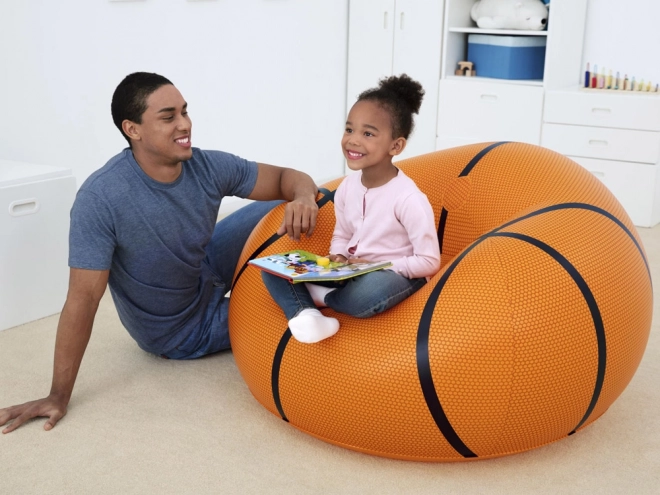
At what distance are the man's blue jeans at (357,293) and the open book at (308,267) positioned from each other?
0.03 metres

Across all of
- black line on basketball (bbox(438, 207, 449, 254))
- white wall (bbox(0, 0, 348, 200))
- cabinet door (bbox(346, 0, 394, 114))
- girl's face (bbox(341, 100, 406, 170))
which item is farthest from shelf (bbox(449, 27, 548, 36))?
girl's face (bbox(341, 100, 406, 170))

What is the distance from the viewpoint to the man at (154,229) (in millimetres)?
2084

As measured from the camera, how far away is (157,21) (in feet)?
11.7

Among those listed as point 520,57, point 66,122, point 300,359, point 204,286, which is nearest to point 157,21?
point 66,122

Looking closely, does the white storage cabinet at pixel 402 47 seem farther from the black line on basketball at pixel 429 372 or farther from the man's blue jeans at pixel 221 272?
the black line on basketball at pixel 429 372

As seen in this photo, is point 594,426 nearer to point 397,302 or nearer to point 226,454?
point 397,302

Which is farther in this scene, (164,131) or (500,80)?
(500,80)

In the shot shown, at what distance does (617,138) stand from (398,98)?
2.25 metres

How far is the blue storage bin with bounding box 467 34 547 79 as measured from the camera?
167 inches

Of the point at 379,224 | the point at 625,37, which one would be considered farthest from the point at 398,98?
the point at 625,37

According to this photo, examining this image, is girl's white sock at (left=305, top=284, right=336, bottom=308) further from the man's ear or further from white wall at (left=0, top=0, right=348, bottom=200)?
white wall at (left=0, top=0, right=348, bottom=200)

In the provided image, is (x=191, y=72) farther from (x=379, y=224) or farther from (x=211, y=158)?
(x=379, y=224)

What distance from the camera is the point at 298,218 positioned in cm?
219

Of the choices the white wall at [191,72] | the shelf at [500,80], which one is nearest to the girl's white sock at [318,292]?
the white wall at [191,72]
